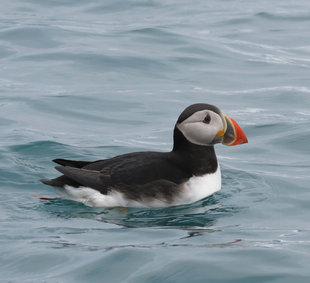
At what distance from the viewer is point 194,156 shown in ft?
25.2

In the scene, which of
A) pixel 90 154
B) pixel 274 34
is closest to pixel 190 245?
pixel 90 154

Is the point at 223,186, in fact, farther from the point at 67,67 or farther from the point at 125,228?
the point at 67,67

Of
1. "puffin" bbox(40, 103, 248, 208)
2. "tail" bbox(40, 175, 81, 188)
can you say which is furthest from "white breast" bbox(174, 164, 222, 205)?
"tail" bbox(40, 175, 81, 188)

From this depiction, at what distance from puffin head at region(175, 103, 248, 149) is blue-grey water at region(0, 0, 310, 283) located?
1.87 ft

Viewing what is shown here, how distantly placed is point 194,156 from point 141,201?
662 mm

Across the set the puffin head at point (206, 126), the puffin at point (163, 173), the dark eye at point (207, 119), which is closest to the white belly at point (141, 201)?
the puffin at point (163, 173)

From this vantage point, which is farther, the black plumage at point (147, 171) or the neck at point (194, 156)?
the neck at point (194, 156)

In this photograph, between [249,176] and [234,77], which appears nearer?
[249,176]

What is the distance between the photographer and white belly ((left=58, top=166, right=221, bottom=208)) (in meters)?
7.45

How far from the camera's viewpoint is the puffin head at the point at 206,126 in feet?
25.1

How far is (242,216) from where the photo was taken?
24.0 ft

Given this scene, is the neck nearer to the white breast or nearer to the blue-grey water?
the white breast

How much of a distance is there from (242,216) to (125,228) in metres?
1.11

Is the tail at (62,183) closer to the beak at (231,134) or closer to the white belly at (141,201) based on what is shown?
the white belly at (141,201)
